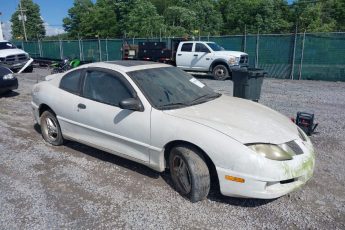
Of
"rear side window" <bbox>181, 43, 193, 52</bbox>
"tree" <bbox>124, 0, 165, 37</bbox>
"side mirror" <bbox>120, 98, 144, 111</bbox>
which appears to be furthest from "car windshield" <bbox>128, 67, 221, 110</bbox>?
"tree" <bbox>124, 0, 165, 37</bbox>

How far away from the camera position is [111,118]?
424 cm

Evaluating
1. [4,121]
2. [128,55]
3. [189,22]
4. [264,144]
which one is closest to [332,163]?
[264,144]

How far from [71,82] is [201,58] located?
1064 cm

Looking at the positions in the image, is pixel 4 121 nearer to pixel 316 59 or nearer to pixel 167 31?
pixel 316 59

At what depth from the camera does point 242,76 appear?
7.08 metres

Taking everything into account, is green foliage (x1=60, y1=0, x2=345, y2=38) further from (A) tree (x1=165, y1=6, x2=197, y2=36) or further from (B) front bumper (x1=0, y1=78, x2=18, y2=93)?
(B) front bumper (x1=0, y1=78, x2=18, y2=93)

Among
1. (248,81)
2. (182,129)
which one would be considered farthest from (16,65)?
(182,129)

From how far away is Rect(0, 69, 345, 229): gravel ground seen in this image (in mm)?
3248

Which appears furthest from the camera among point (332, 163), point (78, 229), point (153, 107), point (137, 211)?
point (332, 163)

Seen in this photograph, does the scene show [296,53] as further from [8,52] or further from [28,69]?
[8,52]

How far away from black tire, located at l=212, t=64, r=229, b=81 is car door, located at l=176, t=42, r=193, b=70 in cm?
154

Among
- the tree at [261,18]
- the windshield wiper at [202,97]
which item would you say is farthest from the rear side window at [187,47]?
the tree at [261,18]

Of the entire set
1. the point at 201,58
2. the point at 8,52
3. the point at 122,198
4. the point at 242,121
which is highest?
the point at 8,52

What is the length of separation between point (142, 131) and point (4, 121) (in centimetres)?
492
